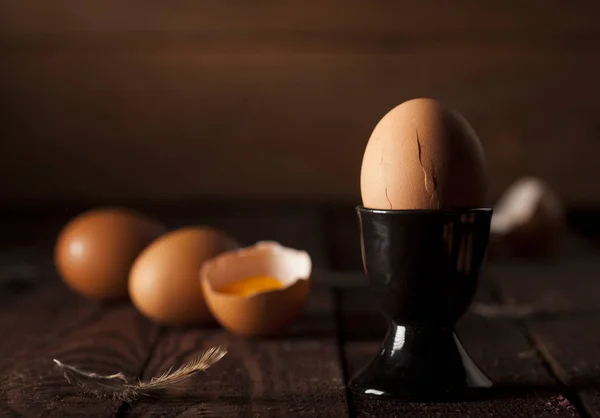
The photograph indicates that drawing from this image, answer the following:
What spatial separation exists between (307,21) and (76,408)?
5.04 feet

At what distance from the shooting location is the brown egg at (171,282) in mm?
1003

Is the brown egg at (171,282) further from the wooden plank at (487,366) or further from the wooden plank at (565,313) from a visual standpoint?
the wooden plank at (565,313)

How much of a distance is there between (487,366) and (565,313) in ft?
0.95

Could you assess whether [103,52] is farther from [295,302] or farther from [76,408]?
[76,408]

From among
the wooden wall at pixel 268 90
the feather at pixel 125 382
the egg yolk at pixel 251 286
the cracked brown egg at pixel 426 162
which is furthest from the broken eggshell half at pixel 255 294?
the wooden wall at pixel 268 90

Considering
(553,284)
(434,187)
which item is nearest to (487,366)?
(434,187)

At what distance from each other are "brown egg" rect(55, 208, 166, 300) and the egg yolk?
0.18 metres

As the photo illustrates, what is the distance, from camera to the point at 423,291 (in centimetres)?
75

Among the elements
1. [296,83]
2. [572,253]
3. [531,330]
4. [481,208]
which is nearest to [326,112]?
→ [296,83]

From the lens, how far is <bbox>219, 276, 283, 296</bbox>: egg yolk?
989 millimetres

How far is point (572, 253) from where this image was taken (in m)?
1.56

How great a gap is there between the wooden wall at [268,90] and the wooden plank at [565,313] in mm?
701

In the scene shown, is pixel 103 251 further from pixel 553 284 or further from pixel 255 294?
pixel 553 284

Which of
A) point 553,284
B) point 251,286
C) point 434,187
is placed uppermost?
point 434,187
